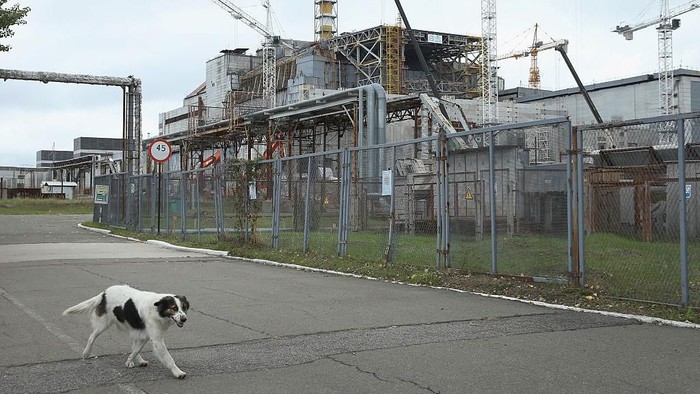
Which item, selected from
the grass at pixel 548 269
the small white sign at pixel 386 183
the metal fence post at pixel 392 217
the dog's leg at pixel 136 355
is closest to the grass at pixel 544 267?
the grass at pixel 548 269

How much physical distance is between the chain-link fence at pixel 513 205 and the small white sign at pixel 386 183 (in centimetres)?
5

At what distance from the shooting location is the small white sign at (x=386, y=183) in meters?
14.4

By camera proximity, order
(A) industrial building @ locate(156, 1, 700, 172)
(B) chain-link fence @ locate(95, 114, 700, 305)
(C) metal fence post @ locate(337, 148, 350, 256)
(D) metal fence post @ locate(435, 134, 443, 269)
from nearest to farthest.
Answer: (B) chain-link fence @ locate(95, 114, 700, 305), (D) metal fence post @ locate(435, 134, 443, 269), (C) metal fence post @ locate(337, 148, 350, 256), (A) industrial building @ locate(156, 1, 700, 172)

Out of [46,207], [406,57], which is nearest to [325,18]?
[406,57]

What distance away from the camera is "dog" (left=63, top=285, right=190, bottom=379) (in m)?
6.00

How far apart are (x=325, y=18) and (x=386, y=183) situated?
248 ft

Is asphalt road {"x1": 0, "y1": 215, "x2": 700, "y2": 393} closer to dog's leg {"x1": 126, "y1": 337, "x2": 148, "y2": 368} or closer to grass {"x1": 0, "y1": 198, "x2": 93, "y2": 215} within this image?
dog's leg {"x1": 126, "y1": 337, "x2": 148, "y2": 368}

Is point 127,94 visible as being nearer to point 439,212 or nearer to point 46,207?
point 46,207

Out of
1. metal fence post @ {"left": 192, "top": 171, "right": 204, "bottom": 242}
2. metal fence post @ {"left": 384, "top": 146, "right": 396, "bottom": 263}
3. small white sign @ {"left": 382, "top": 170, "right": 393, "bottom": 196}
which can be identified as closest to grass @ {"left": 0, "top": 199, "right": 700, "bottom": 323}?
metal fence post @ {"left": 384, "top": 146, "right": 396, "bottom": 263}

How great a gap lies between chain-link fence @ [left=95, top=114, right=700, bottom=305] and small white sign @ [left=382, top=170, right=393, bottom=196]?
53mm

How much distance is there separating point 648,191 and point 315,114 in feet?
95.3

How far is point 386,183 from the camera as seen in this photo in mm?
14492

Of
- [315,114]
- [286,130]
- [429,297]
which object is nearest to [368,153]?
[429,297]

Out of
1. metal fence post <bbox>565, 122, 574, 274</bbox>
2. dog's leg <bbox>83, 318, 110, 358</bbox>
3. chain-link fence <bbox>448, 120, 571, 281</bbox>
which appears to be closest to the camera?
dog's leg <bbox>83, 318, 110, 358</bbox>
